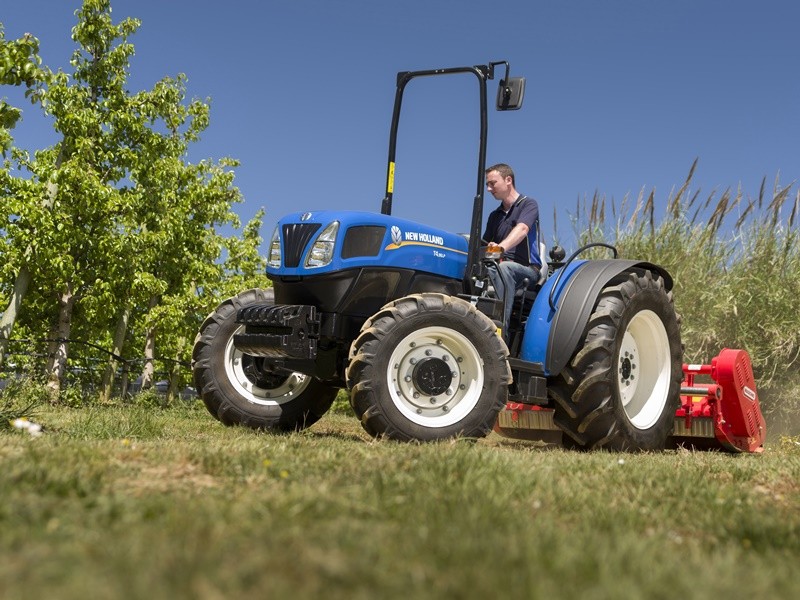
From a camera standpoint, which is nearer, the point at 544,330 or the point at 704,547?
the point at 704,547

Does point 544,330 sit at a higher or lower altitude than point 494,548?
higher

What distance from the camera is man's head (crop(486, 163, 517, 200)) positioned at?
705 centimetres

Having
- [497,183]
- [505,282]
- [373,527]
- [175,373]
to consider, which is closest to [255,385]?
[505,282]

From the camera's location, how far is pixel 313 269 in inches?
248

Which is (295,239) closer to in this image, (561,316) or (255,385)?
(255,385)

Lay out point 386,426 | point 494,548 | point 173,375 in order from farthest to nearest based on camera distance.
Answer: point 173,375
point 386,426
point 494,548

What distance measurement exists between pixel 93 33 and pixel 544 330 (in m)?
14.1

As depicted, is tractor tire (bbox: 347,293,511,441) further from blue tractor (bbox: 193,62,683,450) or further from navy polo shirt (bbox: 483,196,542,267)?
navy polo shirt (bbox: 483,196,542,267)

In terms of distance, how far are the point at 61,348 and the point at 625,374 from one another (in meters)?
12.9

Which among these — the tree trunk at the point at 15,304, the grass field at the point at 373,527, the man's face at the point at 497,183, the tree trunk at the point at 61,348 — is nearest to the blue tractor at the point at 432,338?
the man's face at the point at 497,183

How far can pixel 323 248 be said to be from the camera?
20.7 feet

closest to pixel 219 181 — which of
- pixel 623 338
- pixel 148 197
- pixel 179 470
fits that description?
pixel 148 197

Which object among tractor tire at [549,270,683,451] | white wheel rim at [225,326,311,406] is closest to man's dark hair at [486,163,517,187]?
tractor tire at [549,270,683,451]

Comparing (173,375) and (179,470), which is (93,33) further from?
(179,470)
